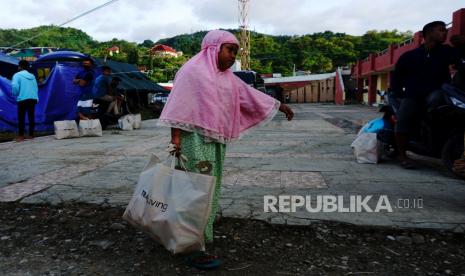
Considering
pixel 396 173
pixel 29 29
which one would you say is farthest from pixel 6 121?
pixel 29 29

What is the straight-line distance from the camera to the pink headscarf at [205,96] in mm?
2479

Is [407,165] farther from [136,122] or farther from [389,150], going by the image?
[136,122]

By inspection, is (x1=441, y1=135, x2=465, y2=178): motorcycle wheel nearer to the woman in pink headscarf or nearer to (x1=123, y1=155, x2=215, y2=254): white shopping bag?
the woman in pink headscarf

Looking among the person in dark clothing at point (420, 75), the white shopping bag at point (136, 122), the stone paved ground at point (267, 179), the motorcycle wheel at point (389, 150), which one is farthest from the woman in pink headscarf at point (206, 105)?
the white shopping bag at point (136, 122)

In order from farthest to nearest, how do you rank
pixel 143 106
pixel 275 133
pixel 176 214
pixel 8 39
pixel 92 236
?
pixel 8 39 → pixel 143 106 → pixel 275 133 → pixel 92 236 → pixel 176 214

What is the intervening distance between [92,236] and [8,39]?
154 feet

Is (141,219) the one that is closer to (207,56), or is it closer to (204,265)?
(204,265)

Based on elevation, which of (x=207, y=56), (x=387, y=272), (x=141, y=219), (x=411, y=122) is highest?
(x=207, y=56)

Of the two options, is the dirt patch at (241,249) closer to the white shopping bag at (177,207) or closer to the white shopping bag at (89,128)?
the white shopping bag at (177,207)

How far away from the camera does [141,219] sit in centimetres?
242

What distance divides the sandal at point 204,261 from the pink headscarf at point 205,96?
717mm

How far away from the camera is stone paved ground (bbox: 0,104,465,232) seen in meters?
3.39

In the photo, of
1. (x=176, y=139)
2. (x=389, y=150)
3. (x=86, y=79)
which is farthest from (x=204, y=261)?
(x=86, y=79)

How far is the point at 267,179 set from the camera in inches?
181
